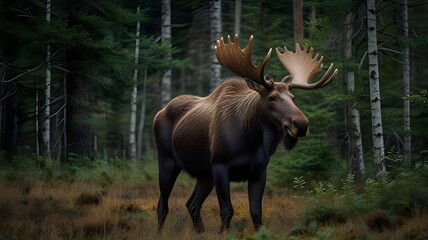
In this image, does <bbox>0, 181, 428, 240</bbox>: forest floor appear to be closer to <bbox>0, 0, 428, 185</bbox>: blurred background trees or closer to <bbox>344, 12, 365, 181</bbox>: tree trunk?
<bbox>344, 12, 365, 181</bbox>: tree trunk

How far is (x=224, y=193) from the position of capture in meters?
6.69

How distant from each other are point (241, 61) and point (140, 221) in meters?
2.71

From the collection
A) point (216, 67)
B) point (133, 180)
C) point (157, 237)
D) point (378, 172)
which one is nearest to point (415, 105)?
point (216, 67)

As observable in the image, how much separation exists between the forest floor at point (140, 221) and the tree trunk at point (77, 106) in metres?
4.46

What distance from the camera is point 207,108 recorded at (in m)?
7.71

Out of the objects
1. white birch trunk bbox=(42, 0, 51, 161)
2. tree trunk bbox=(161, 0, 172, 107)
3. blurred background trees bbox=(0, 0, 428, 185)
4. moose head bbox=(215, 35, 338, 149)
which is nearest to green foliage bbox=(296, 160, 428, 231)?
moose head bbox=(215, 35, 338, 149)

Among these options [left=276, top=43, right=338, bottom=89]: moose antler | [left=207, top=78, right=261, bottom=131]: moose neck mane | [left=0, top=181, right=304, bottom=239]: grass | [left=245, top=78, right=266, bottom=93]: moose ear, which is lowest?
[left=0, top=181, right=304, bottom=239]: grass

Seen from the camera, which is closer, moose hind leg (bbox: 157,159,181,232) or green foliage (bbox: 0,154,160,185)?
moose hind leg (bbox: 157,159,181,232)

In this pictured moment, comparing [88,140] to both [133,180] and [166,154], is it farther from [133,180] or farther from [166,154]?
[166,154]

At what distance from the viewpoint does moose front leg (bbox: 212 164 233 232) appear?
6.64 m

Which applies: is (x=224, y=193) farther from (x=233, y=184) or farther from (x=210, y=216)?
(x=233, y=184)

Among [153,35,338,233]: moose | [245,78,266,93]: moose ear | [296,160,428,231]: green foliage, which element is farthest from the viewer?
[296,160,428,231]: green foliage

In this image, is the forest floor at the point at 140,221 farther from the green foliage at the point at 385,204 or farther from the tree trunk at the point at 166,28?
the tree trunk at the point at 166,28

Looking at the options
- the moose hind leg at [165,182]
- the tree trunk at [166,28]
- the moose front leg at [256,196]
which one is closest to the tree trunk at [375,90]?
the moose front leg at [256,196]
